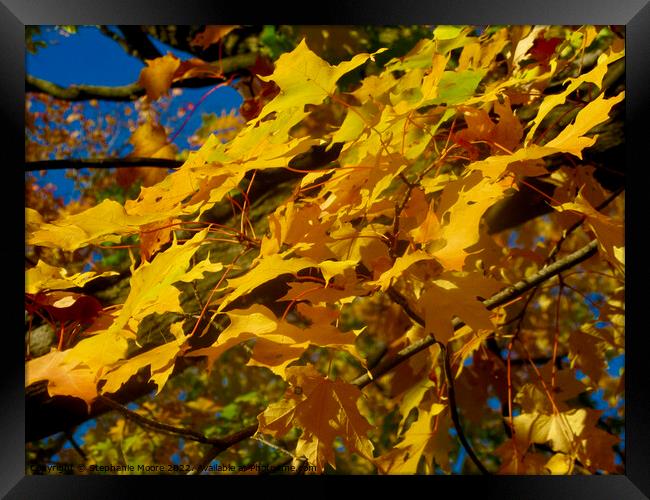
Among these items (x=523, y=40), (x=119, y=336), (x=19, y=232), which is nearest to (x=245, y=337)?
(x=119, y=336)

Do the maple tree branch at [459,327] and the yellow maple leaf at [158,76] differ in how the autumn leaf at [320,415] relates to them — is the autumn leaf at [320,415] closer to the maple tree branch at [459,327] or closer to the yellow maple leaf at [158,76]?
the maple tree branch at [459,327]

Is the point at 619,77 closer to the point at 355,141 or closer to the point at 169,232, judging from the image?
the point at 355,141

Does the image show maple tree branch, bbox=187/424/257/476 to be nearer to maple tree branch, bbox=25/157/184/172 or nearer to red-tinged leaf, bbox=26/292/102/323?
red-tinged leaf, bbox=26/292/102/323

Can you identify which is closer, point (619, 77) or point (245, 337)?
point (245, 337)

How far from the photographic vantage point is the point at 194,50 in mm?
835

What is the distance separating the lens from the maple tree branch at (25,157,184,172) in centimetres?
79

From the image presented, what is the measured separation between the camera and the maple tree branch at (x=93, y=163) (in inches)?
31.2

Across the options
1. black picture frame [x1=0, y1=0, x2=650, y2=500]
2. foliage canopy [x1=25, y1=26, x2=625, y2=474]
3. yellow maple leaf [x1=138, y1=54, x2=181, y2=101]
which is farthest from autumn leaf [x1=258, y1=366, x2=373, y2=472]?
yellow maple leaf [x1=138, y1=54, x2=181, y2=101]

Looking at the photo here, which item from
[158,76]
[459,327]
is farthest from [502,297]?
[158,76]

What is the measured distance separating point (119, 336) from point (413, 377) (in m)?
0.41
